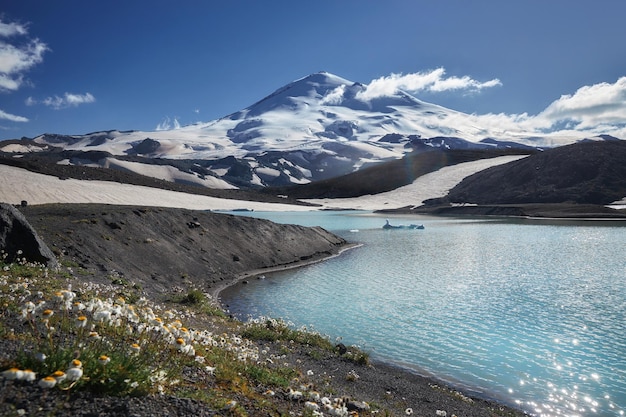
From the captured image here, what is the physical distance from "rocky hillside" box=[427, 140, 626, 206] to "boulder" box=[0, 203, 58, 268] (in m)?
162

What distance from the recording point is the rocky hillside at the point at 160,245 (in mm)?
28453

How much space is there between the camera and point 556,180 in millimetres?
166875

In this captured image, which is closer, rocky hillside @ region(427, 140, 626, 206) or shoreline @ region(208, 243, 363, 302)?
shoreline @ region(208, 243, 363, 302)

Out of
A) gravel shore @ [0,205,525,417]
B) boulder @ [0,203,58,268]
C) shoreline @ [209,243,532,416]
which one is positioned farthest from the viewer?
boulder @ [0,203,58,268]

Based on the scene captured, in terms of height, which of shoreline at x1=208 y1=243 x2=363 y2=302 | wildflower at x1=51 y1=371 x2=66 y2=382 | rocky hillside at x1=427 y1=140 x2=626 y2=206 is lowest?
shoreline at x1=208 y1=243 x2=363 y2=302

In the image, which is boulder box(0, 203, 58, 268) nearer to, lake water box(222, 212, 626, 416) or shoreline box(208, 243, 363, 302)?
shoreline box(208, 243, 363, 302)

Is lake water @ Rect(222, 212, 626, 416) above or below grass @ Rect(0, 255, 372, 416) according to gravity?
below

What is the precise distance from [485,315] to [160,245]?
77.9 feet

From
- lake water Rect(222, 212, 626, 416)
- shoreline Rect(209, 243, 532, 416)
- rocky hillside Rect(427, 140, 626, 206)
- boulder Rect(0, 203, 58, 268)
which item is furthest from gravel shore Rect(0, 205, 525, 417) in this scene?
rocky hillside Rect(427, 140, 626, 206)

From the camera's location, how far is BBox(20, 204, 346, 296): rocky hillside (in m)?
28.5

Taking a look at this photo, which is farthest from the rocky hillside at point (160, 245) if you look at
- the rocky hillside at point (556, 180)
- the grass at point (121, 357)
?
the rocky hillside at point (556, 180)

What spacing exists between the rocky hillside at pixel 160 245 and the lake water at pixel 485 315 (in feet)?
12.4

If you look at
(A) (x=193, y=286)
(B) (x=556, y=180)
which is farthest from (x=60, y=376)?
(B) (x=556, y=180)

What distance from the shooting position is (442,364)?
1809 cm
